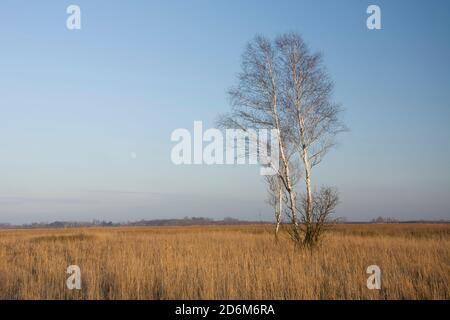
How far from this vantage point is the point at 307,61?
561 inches

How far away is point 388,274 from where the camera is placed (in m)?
8.66

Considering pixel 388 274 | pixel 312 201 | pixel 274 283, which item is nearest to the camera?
pixel 274 283

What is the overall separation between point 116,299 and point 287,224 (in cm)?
846

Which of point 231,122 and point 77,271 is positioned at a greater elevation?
point 231,122

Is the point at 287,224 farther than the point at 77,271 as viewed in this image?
Yes

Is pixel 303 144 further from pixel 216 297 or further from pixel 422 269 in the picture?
pixel 216 297
